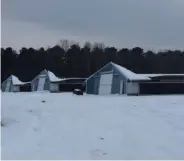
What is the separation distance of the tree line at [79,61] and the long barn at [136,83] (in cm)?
3923

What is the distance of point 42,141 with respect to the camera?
8.77 metres

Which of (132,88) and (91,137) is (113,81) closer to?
(132,88)

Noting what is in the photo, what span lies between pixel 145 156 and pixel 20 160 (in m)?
2.56

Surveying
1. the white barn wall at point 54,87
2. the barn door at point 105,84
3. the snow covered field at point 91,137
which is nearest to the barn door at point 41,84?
the white barn wall at point 54,87

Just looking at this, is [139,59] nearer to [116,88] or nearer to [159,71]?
[159,71]

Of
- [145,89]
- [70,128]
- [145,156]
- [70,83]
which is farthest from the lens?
[70,83]

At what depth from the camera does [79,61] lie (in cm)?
8881

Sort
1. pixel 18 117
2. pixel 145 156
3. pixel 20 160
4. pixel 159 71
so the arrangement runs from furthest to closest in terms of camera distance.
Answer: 1. pixel 159 71
2. pixel 18 117
3. pixel 145 156
4. pixel 20 160

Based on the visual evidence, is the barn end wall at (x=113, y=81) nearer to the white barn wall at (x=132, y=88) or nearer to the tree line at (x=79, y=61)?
the white barn wall at (x=132, y=88)

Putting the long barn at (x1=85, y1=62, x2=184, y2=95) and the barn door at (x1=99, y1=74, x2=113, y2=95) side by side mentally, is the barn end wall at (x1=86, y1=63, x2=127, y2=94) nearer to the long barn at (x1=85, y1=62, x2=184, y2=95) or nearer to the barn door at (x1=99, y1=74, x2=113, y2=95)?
the long barn at (x1=85, y1=62, x2=184, y2=95)

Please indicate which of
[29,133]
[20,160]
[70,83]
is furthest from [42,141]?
[70,83]

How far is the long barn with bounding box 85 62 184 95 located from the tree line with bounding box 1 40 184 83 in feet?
129

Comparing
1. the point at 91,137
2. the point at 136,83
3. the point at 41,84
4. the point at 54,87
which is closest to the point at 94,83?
the point at 136,83

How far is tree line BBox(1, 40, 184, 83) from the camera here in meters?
84.1
